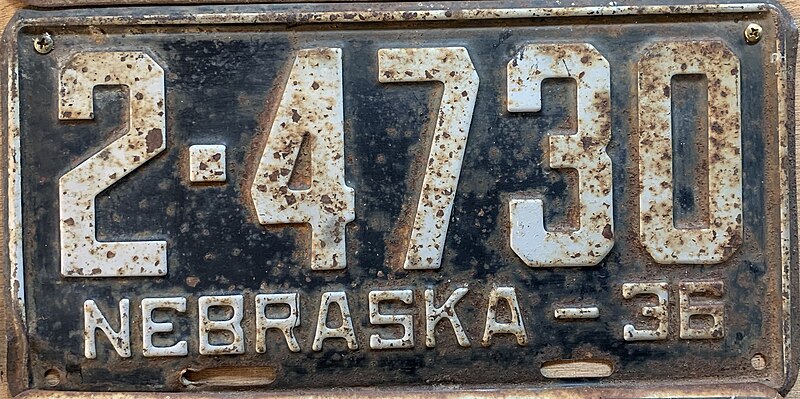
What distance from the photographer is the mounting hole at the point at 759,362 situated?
767mm

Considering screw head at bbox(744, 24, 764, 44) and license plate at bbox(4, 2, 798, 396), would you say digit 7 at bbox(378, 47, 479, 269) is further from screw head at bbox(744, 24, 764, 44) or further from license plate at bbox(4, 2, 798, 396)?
screw head at bbox(744, 24, 764, 44)

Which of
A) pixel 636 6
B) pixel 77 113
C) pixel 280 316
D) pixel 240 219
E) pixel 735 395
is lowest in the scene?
pixel 735 395

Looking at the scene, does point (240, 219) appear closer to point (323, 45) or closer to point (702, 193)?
point (323, 45)

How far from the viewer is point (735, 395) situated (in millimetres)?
754

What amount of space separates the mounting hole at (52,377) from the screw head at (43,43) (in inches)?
15.0

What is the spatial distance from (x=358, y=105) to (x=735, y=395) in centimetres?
56

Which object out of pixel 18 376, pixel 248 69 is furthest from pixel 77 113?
pixel 18 376

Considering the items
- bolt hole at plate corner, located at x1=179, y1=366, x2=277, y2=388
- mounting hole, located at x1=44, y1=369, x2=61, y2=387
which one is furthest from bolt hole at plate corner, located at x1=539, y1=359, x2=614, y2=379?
mounting hole, located at x1=44, y1=369, x2=61, y2=387

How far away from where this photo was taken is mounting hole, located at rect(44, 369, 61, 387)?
0.76 metres

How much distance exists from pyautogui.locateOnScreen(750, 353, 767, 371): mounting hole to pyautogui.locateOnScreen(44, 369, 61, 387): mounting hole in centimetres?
83

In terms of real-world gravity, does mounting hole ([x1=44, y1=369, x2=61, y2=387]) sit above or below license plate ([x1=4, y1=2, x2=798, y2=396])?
below

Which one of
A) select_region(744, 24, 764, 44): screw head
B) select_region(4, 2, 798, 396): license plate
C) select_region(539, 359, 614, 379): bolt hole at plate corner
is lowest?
select_region(539, 359, 614, 379): bolt hole at plate corner

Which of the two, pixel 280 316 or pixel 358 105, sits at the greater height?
pixel 358 105

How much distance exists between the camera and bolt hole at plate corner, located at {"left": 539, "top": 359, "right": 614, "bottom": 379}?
0.77 m
